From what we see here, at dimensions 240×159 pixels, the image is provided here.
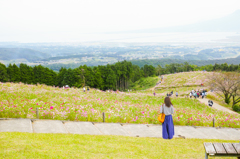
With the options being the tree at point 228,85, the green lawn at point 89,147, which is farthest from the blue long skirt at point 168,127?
the tree at point 228,85

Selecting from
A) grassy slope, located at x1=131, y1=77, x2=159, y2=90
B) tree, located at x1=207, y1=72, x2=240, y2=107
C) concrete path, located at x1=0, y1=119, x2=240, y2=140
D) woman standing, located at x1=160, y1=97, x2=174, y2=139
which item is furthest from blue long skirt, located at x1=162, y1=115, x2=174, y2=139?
grassy slope, located at x1=131, y1=77, x2=159, y2=90

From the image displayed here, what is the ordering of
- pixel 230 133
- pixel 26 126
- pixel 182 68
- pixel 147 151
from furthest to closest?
pixel 182 68 → pixel 230 133 → pixel 26 126 → pixel 147 151

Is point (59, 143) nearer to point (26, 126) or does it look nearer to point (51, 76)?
point (26, 126)

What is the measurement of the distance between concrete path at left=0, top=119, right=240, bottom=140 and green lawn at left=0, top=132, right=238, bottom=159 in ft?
5.85

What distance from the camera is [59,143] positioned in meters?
8.45

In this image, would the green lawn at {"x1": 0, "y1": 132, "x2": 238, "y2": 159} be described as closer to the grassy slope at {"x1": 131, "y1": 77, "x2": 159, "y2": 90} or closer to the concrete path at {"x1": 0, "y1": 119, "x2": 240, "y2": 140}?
the concrete path at {"x1": 0, "y1": 119, "x2": 240, "y2": 140}

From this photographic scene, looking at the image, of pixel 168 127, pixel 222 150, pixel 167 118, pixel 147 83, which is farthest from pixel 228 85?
pixel 147 83

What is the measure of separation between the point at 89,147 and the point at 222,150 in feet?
17.7

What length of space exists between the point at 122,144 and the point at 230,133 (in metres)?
9.90

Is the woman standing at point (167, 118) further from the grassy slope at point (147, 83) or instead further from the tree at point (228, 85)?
the grassy slope at point (147, 83)

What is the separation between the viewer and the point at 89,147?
8.18m

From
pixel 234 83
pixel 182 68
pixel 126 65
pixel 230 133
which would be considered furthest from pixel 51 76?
pixel 182 68

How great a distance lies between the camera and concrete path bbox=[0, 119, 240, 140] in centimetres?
1151

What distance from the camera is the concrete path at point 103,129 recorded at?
11.5 m
